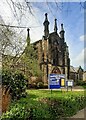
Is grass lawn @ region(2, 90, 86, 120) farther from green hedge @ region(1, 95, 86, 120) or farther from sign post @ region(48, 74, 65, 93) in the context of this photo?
sign post @ region(48, 74, 65, 93)

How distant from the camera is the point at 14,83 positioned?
9.92 m

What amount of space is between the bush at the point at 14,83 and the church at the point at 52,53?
24865 millimetres

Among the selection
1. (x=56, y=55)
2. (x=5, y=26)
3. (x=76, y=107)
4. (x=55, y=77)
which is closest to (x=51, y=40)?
(x=56, y=55)

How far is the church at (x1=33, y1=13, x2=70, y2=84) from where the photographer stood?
121 ft

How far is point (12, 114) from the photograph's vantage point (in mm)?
6855

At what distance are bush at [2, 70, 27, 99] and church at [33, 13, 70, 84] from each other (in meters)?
24.9

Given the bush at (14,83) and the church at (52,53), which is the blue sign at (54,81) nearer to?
the bush at (14,83)

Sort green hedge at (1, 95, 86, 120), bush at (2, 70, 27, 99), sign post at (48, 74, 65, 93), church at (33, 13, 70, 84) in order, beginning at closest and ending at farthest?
green hedge at (1, 95, 86, 120)
bush at (2, 70, 27, 99)
sign post at (48, 74, 65, 93)
church at (33, 13, 70, 84)

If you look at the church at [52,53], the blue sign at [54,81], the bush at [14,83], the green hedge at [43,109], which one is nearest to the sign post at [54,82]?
the blue sign at [54,81]

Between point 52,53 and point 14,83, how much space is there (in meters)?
30.5

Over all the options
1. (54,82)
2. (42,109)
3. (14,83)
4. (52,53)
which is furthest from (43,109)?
(52,53)

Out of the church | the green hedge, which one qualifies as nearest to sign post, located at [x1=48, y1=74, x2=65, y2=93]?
the green hedge

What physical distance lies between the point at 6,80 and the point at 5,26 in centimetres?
530

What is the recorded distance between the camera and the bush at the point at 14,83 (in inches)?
376
